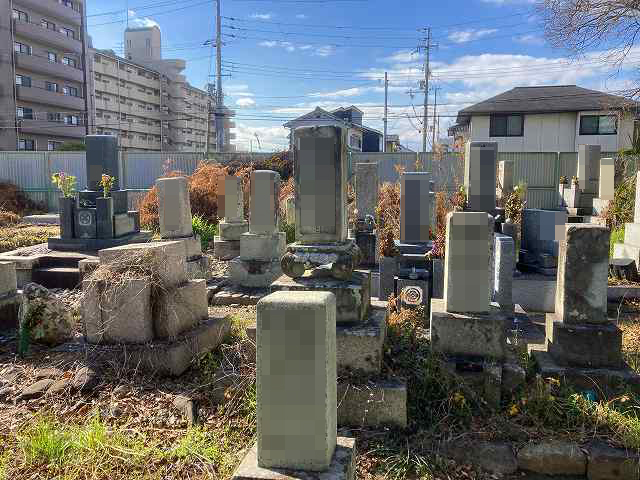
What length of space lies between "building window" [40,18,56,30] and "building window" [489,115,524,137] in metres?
35.8

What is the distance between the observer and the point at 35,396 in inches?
159

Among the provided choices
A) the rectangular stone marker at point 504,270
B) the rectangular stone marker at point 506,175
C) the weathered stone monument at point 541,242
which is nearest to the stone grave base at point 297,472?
the rectangular stone marker at point 504,270

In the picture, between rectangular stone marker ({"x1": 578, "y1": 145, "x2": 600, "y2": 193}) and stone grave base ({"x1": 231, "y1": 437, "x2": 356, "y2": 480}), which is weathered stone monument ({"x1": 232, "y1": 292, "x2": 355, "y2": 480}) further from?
rectangular stone marker ({"x1": 578, "y1": 145, "x2": 600, "y2": 193})

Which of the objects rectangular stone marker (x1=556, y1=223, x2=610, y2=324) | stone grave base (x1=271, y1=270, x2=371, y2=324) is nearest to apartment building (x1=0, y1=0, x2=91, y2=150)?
stone grave base (x1=271, y1=270, x2=371, y2=324)

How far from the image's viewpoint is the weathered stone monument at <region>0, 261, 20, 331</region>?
17.8 feet

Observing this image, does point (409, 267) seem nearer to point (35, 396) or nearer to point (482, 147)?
point (482, 147)

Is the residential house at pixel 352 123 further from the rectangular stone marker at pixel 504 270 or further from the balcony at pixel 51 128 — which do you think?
the rectangular stone marker at pixel 504 270

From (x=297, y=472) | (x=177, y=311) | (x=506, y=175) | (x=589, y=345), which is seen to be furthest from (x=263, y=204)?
(x=506, y=175)

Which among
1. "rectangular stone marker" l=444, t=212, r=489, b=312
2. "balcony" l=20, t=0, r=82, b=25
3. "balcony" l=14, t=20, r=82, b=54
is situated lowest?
"rectangular stone marker" l=444, t=212, r=489, b=312

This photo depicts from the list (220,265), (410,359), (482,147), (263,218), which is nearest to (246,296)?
(263,218)

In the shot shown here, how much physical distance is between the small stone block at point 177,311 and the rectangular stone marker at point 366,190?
568 centimetres

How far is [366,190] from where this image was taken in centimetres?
1034

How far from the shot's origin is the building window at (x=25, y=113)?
3839 cm

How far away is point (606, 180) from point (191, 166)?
16.4 metres
